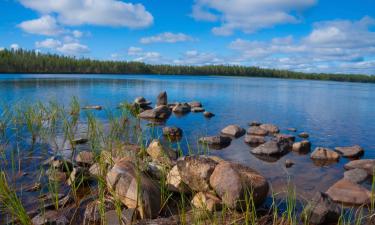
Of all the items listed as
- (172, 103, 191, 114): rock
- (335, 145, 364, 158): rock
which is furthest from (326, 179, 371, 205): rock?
(172, 103, 191, 114): rock

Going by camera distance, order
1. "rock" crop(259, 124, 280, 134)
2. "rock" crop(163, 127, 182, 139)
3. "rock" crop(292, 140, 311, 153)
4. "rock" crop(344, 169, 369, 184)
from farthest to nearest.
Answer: "rock" crop(259, 124, 280, 134), "rock" crop(163, 127, 182, 139), "rock" crop(292, 140, 311, 153), "rock" crop(344, 169, 369, 184)

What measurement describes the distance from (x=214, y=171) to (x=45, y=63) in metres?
108

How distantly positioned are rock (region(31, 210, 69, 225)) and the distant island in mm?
95625

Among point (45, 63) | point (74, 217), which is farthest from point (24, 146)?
point (45, 63)

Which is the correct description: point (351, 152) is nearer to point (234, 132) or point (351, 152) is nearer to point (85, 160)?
point (234, 132)

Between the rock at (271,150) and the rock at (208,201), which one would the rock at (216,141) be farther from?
the rock at (208,201)

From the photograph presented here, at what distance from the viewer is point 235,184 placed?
6.98m

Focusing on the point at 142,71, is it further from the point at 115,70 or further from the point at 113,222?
the point at 113,222

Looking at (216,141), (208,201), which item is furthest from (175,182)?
(216,141)

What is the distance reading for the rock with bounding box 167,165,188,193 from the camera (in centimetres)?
748

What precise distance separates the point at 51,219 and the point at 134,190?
178 cm

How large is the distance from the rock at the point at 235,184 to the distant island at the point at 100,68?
96.8 m

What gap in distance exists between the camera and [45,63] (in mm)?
102750

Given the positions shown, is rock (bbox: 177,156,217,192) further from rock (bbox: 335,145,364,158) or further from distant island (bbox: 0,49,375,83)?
distant island (bbox: 0,49,375,83)
